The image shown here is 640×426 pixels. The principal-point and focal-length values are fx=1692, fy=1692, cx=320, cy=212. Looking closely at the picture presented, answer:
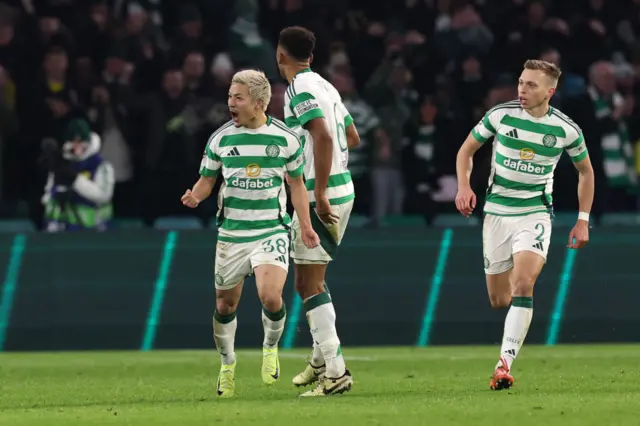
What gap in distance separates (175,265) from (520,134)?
5.77 m

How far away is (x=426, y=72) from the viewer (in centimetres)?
2083

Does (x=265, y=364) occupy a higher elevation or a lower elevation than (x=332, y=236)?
lower

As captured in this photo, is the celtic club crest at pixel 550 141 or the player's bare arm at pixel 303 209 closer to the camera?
the player's bare arm at pixel 303 209

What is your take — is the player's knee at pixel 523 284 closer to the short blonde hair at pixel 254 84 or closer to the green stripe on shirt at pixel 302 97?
the green stripe on shirt at pixel 302 97

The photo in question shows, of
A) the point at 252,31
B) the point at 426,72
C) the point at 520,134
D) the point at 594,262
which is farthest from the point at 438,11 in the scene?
the point at 520,134

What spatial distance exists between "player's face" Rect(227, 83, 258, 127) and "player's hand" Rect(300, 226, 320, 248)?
860 millimetres

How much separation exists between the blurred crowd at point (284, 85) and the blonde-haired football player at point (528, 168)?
6883 millimetres

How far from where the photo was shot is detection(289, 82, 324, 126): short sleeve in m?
10.6

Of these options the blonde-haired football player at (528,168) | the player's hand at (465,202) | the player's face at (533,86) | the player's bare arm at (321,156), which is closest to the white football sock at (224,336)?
the player's bare arm at (321,156)

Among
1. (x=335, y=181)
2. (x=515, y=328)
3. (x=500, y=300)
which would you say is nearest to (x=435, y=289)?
(x=500, y=300)

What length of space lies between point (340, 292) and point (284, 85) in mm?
3461

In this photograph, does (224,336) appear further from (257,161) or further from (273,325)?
(257,161)

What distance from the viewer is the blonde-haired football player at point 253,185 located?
10.8 m

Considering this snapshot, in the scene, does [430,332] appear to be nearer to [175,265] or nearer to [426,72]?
[175,265]
